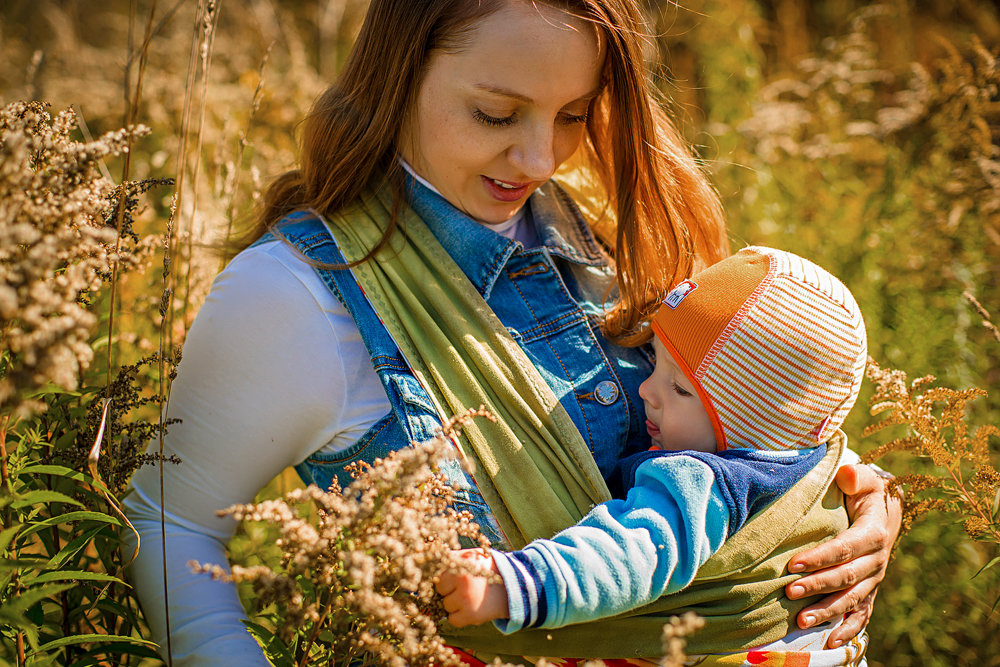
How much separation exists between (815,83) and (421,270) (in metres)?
2.73

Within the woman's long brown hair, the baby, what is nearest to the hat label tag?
the baby

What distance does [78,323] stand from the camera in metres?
0.86

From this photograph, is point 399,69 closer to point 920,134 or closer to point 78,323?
point 78,323

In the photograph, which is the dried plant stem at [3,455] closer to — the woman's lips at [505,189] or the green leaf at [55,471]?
the green leaf at [55,471]

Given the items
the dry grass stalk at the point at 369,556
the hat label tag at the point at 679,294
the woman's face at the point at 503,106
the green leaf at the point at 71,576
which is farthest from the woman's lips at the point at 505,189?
the green leaf at the point at 71,576

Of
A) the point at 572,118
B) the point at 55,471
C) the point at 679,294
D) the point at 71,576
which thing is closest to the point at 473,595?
the point at 71,576

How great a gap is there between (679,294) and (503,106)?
550mm

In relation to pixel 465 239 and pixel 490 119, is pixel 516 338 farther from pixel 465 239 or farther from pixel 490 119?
pixel 490 119

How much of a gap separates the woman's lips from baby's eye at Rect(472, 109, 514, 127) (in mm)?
144

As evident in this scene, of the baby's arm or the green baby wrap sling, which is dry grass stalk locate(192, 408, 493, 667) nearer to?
the baby's arm

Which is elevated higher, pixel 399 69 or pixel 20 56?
pixel 20 56

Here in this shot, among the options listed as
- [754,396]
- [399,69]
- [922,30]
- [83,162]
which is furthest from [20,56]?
[922,30]

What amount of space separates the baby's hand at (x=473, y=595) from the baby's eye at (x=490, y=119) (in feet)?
2.87

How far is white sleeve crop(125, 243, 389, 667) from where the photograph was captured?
1.47 meters
